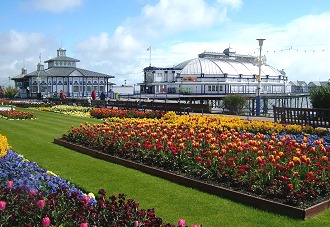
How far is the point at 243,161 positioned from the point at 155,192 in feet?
6.24

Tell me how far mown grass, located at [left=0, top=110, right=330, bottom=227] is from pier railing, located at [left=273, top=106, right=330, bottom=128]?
8.46 meters

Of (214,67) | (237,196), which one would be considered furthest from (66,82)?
(237,196)

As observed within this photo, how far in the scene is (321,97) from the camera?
20.4 meters

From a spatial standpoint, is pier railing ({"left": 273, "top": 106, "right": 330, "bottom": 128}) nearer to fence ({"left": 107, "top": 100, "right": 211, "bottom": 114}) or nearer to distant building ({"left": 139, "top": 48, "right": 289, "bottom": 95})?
fence ({"left": 107, "top": 100, "right": 211, "bottom": 114})

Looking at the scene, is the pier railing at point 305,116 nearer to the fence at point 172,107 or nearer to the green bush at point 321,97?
the green bush at point 321,97

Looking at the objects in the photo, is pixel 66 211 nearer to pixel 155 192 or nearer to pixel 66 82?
pixel 155 192

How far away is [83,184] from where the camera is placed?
8.30m

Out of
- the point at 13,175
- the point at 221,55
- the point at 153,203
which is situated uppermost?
the point at 221,55

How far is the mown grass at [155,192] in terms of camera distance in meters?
6.32

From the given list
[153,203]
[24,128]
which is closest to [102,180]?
[153,203]

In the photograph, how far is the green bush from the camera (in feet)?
65.9

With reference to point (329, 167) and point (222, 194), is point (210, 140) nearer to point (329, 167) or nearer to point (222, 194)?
point (222, 194)

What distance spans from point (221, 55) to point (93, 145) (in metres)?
89.9

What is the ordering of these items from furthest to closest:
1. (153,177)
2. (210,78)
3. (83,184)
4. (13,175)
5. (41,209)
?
(210,78) → (153,177) → (83,184) → (13,175) → (41,209)
